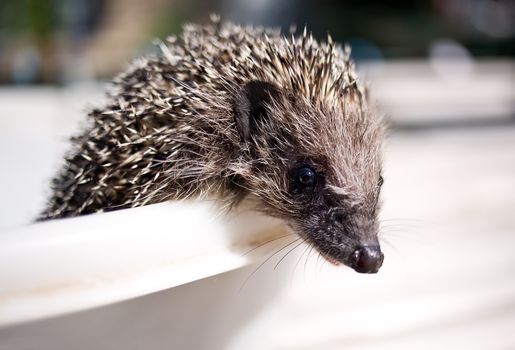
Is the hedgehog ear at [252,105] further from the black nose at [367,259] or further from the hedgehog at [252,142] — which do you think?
the black nose at [367,259]

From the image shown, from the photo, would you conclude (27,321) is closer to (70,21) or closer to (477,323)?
(477,323)

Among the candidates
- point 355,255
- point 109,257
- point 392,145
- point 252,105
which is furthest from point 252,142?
point 392,145

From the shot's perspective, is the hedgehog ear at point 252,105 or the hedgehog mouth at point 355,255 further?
the hedgehog ear at point 252,105

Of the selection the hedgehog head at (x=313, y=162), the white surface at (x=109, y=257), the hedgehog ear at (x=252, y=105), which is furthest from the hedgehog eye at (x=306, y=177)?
the white surface at (x=109, y=257)

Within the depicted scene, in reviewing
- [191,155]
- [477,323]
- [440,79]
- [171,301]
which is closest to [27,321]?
[171,301]

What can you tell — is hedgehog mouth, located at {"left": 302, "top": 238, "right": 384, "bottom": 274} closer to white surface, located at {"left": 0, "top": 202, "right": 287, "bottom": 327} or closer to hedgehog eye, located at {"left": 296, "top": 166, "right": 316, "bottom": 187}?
hedgehog eye, located at {"left": 296, "top": 166, "right": 316, "bottom": 187}

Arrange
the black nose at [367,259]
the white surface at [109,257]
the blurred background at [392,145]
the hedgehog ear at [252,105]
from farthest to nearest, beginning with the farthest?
the blurred background at [392,145]
the hedgehog ear at [252,105]
the black nose at [367,259]
the white surface at [109,257]
